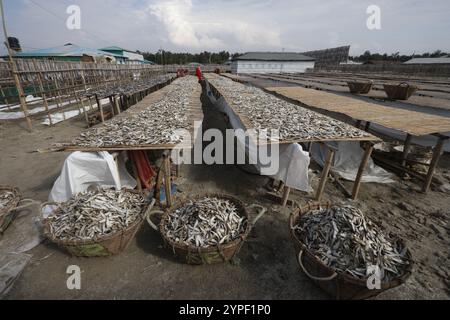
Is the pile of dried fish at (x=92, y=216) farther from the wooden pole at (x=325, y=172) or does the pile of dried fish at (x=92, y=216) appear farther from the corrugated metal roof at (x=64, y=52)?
the corrugated metal roof at (x=64, y=52)

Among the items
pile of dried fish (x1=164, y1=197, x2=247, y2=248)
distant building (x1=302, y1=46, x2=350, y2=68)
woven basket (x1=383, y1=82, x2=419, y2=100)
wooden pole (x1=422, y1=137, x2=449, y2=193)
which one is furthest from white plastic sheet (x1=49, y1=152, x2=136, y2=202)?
distant building (x1=302, y1=46, x2=350, y2=68)

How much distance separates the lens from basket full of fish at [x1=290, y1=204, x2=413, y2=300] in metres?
2.82

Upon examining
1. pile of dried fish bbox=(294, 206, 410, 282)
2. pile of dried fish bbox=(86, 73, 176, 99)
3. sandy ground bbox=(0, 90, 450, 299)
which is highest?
pile of dried fish bbox=(86, 73, 176, 99)

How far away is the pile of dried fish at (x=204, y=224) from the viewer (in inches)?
142

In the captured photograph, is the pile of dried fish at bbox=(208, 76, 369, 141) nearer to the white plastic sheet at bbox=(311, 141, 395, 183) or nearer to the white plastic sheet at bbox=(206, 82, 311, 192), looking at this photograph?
the white plastic sheet at bbox=(206, 82, 311, 192)

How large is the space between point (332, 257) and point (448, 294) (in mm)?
2021

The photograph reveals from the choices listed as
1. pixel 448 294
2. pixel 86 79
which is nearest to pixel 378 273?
pixel 448 294

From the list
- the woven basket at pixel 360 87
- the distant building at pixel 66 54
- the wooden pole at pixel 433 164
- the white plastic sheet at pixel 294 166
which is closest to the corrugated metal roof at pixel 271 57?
the distant building at pixel 66 54

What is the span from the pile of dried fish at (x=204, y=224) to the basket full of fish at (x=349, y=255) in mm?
1062

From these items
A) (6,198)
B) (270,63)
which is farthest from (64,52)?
(6,198)

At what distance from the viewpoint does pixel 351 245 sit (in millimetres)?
3158

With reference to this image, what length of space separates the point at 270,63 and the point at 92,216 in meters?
46.4

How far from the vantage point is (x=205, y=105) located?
1828 centimetres

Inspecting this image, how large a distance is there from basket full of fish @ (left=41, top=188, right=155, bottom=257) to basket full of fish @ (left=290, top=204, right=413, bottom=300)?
2.94 metres
